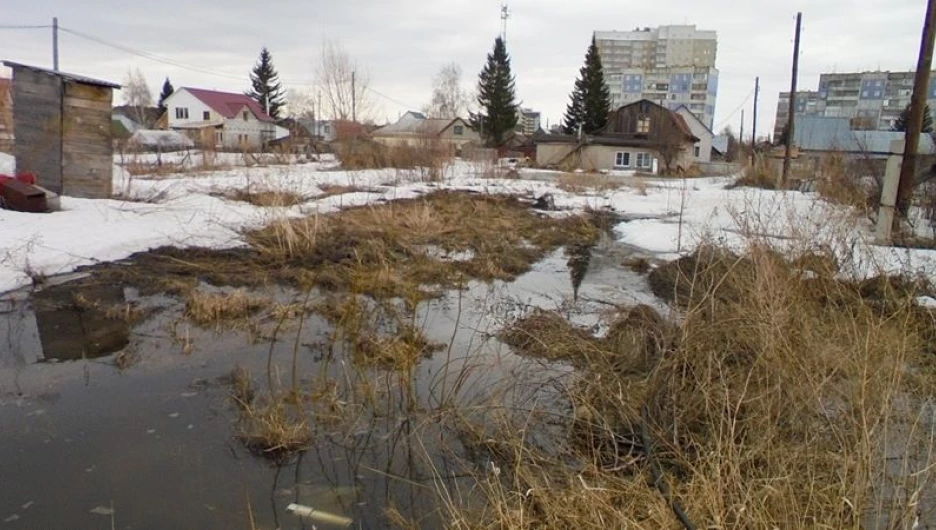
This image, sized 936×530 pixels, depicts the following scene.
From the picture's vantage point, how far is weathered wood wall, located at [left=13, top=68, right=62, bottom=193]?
34.9 ft

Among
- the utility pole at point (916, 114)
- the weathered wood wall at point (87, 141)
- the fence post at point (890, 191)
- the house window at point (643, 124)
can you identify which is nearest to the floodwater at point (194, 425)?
the weathered wood wall at point (87, 141)

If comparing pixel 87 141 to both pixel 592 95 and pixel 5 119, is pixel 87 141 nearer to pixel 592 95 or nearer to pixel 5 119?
pixel 5 119

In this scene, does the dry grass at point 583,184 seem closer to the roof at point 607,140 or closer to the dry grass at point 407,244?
the dry grass at point 407,244

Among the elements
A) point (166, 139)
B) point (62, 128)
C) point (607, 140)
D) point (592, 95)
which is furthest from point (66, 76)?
point (592, 95)

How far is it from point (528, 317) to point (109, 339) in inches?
161

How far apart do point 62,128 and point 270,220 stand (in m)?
4.32

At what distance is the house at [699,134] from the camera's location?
51.9m

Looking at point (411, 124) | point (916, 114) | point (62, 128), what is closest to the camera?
point (62, 128)

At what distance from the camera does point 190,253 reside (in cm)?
884

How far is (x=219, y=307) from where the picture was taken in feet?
20.5

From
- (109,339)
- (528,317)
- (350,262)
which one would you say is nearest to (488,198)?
(350,262)

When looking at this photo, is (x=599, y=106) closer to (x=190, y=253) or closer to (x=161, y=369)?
(x=190, y=253)

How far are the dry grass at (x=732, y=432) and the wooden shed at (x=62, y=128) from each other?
1024cm

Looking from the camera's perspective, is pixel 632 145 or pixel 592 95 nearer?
pixel 632 145
